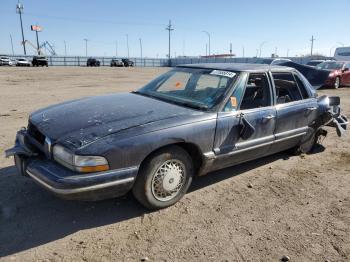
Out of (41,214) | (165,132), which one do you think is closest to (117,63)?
Result: (41,214)

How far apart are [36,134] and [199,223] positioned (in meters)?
2.00

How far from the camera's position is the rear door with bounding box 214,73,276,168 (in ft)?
12.8

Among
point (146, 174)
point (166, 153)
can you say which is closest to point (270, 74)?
point (166, 153)

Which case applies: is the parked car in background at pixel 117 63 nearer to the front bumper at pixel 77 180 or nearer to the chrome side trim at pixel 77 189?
the front bumper at pixel 77 180

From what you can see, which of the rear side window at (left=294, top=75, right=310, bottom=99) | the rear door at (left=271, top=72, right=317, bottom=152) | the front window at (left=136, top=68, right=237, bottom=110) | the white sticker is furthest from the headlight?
the rear side window at (left=294, top=75, right=310, bottom=99)

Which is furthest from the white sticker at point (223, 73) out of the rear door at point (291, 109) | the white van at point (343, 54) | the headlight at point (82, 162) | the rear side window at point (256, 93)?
the white van at point (343, 54)

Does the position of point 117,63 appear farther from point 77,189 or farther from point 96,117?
point 77,189

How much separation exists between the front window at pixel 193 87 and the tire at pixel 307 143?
1990 mm

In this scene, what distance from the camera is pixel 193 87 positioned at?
4430mm

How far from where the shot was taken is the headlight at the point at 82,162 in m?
2.92

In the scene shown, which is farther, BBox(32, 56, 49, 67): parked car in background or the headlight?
BBox(32, 56, 49, 67): parked car in background

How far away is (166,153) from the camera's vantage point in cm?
342

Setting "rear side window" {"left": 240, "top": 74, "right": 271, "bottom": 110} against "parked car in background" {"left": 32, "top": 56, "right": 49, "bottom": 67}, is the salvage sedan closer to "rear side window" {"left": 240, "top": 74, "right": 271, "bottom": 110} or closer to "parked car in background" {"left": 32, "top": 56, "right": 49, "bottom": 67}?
"rear side window" {"left": 240, "top": 74, "right": 271, "bottom": 110}

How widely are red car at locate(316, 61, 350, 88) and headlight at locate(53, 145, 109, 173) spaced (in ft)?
53.6
